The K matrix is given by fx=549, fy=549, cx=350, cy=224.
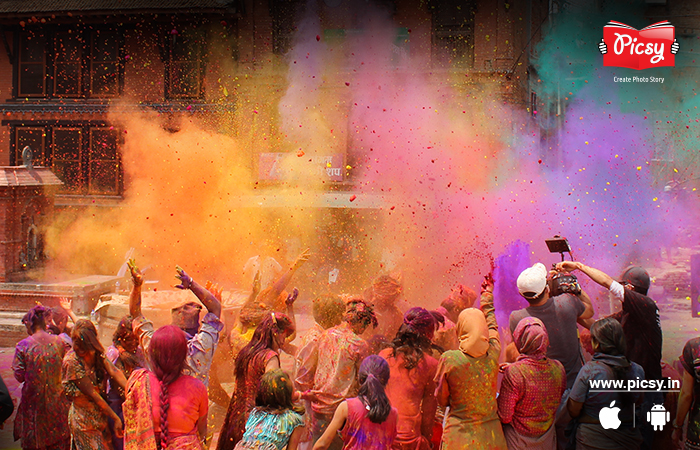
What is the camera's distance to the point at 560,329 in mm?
4262

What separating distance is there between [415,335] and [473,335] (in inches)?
19.2

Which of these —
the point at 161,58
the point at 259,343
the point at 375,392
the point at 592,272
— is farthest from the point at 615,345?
the point at 161,58

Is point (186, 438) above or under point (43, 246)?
under

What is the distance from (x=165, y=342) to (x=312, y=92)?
1292 cm

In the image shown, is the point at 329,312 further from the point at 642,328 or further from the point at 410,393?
the point at 642,328

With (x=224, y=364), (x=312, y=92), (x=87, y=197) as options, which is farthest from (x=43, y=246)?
(x=312, y=92)

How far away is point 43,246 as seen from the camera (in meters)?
11.5

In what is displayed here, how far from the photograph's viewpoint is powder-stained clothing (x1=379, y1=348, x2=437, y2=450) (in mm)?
3881

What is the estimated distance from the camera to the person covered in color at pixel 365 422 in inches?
127

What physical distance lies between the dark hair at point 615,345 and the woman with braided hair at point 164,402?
274 centimetres

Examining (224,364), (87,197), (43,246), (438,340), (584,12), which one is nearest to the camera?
(438,340)

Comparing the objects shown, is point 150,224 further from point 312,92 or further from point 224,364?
point 224,364

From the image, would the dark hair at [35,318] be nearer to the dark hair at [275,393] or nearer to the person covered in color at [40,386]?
the person covered in color at [40,386]

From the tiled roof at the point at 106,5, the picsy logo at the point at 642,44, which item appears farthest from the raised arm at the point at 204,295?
the tiled roof at the point at 106,5
